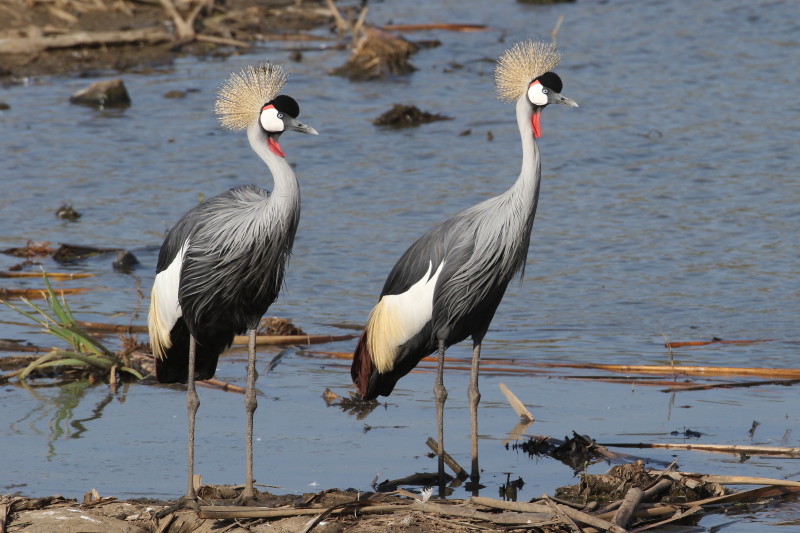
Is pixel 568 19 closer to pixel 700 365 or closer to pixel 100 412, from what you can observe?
pixel 700 365

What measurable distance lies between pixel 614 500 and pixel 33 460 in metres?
2.77

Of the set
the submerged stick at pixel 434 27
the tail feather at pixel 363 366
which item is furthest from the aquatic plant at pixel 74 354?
the submerged stick at pixel 434 27

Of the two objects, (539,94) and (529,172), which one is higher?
(539,94)

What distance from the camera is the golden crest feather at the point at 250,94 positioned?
222 inches

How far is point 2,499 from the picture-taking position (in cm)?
531

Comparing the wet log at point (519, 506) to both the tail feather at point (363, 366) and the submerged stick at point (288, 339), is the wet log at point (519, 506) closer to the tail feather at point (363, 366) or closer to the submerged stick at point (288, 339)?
the tail feather at point (363, 366)

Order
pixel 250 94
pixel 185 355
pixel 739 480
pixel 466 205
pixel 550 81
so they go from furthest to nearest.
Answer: pixel 466 205
pixel 185 355
pixel 550 81
pixel 250 94
pixel 739 480

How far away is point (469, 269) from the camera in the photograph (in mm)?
5953

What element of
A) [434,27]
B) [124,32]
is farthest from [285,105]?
[434,27]

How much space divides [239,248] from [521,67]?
163cm

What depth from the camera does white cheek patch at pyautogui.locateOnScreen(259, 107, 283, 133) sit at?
219 inches

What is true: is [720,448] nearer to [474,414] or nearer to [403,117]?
[474,414]

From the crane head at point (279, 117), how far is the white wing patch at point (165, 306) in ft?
2.14

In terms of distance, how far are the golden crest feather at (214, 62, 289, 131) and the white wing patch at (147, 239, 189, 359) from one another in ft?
2.01
